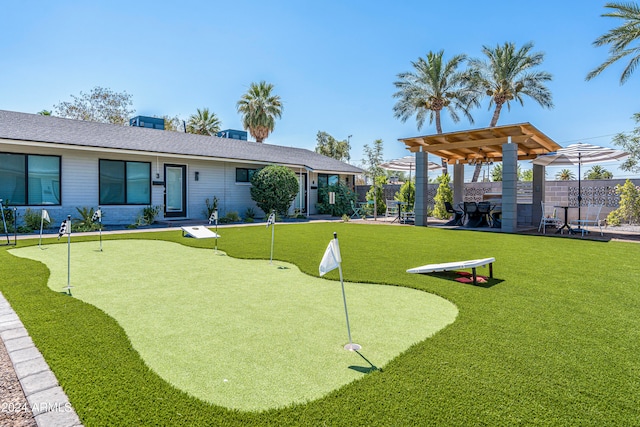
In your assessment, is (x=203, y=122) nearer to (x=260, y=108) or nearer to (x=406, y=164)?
(x=260, y=108)

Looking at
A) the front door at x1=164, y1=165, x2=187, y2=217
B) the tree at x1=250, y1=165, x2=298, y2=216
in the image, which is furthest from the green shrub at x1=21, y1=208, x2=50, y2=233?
the tree at x1=250, y1=165, x2=298, y2=216

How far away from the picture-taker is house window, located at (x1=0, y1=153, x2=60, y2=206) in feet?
38.2

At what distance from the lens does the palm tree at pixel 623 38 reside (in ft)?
40.2

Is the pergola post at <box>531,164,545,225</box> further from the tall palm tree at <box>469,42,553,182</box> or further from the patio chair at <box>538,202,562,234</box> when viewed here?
the tall palm tree at <box>469,42,553,182</box>

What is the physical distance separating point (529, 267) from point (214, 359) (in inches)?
220

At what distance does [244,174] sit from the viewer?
1786 centimetres

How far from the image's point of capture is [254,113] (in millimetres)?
31141

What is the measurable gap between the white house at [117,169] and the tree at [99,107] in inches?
723

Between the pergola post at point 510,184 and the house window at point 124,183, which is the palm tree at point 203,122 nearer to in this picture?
the house window at point 124,183

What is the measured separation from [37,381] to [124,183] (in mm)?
13052

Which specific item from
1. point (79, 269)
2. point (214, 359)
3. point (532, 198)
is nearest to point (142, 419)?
point (214, 359)

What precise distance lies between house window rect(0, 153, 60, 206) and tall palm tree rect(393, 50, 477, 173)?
21593 mm

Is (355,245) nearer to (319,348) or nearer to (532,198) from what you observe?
(319,348)

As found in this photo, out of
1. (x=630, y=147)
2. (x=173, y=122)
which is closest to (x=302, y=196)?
(x=173, y=122)
